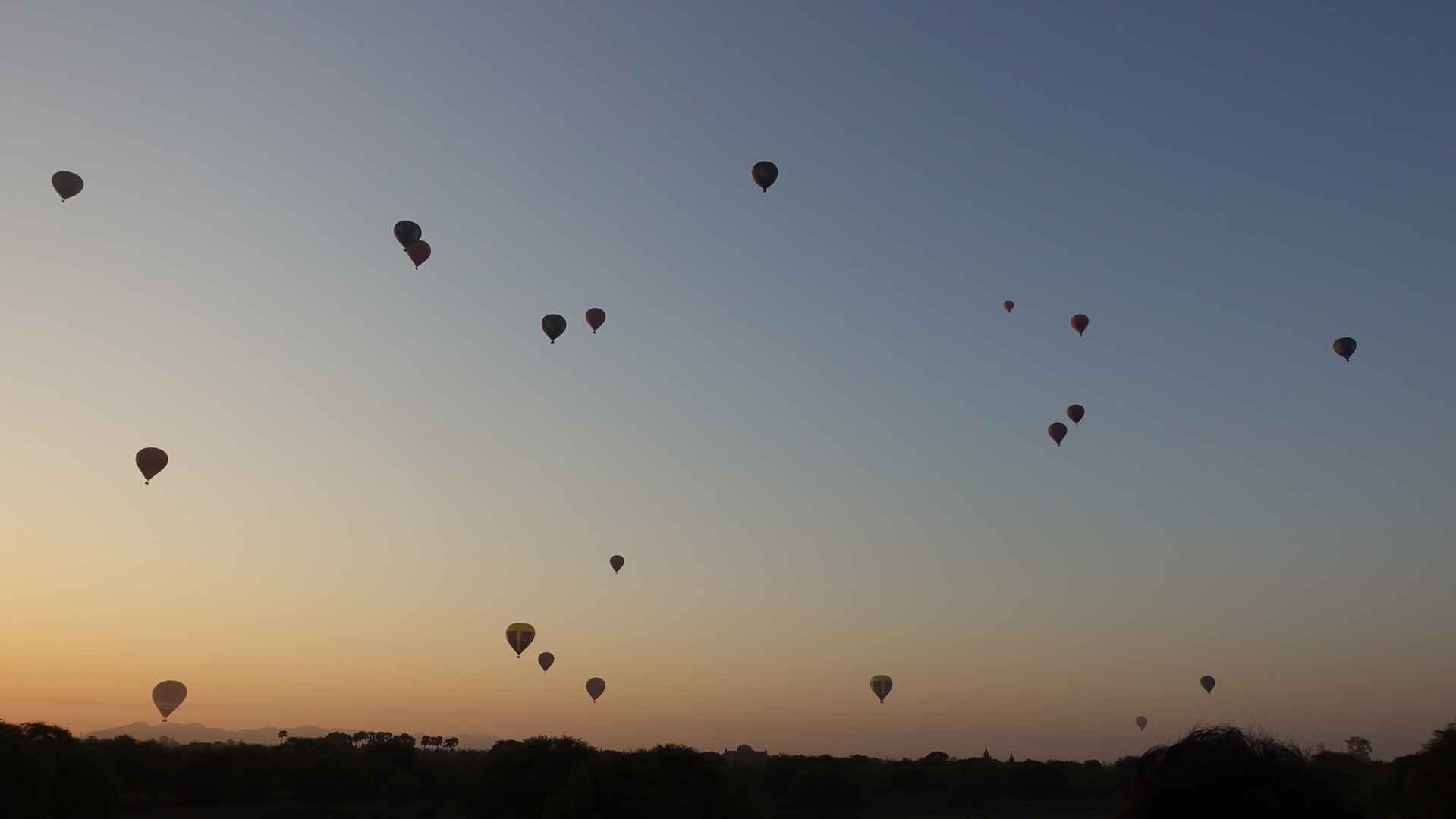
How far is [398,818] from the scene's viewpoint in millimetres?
59281

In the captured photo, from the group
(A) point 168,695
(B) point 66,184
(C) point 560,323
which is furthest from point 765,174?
(A) point 168,695

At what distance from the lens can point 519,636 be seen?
188 feet

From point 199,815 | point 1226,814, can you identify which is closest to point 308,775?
point 199,815

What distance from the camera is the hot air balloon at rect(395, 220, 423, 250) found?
139ft

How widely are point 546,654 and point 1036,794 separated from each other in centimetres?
4455

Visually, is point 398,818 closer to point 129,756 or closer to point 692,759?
point 129,756

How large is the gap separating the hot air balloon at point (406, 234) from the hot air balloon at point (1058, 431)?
32156 mm

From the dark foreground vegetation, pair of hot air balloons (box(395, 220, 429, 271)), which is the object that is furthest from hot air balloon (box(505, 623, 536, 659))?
pair of hot air balloons (box(395, 220, 429, 271))

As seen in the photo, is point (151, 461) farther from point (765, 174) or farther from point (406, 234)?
point (765, 174)

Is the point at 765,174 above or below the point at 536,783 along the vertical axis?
above

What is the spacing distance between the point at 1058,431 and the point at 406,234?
33.0 metres

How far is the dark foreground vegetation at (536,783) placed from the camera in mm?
37875

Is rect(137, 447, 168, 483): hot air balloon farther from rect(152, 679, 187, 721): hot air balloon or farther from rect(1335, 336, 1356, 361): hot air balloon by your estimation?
rect(1335, 336, 1356, 361): hot air balloon

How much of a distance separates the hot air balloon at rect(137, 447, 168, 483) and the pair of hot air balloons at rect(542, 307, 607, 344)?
17.0 m
